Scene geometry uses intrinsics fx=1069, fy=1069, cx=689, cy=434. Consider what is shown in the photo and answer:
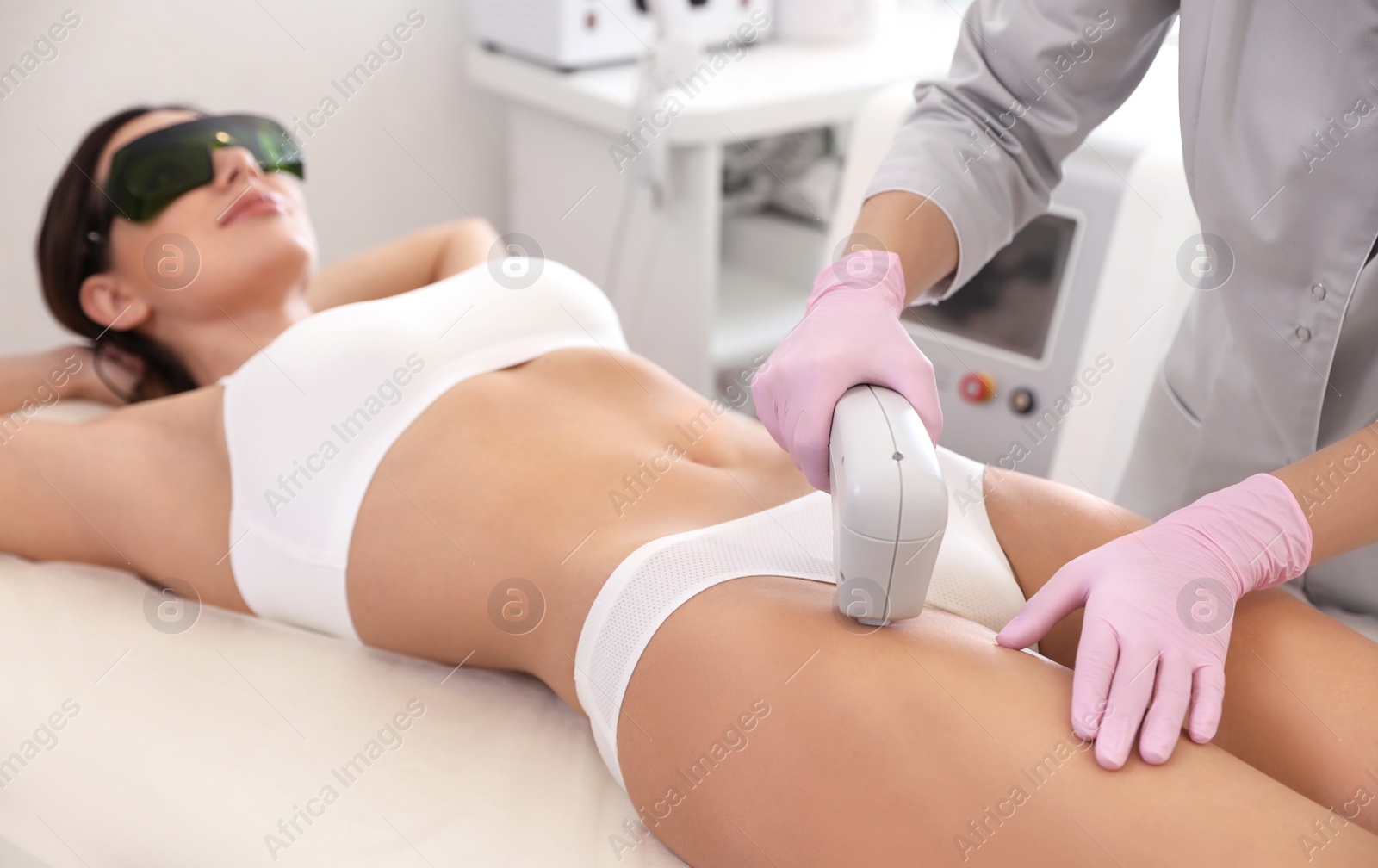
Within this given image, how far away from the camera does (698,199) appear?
76.9 inches

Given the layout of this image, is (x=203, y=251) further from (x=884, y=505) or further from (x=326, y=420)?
(x=884, y=505)

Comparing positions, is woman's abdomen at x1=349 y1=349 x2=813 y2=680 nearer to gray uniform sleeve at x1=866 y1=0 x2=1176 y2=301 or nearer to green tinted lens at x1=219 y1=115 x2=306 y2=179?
gray uniform sleeve at x1=866 y1=0 x2=1176 y2=301

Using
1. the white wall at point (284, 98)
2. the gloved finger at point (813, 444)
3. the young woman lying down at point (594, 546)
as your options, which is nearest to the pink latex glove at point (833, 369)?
the gloved finger at point (813, 444)

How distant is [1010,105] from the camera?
1109mm

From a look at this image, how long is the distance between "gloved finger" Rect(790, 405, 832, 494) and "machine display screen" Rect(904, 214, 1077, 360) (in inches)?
37.0

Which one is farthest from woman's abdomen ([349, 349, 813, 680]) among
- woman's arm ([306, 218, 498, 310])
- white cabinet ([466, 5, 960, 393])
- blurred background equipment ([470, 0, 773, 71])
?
blurred background equipment ([470, 0, 773, 71])

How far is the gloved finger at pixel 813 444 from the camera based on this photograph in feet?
2.86

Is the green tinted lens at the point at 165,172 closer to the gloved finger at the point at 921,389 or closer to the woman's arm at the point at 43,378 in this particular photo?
the woman's arm at the point at 43,378

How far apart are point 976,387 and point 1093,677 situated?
3.45ft

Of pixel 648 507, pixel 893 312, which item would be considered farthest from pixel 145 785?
pixel 893 312

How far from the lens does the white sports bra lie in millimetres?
1125

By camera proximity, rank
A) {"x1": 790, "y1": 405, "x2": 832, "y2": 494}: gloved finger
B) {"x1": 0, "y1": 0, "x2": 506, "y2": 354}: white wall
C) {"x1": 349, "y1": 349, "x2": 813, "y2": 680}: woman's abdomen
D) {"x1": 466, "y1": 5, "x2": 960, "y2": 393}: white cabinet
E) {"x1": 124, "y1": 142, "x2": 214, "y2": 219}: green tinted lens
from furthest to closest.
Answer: {"x1": 466, "y1": 5, "x2": 960, "y2": 393}: white cabinet → {"x1": 0, "y1": 0, "x2": 506, "y2": 354}: white wall → {"x1": 124, "y1": 142, "x2": 214, "y2": 219}: green tinted lens → {"x1": 349, "y1": 349, "x2": 813, "y2": 680}: woman's abdomen → {"x1": 790, "y1": 405, "x2": 832, "y2": 494}: gloved finger

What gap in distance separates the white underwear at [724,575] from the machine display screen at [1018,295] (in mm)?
772

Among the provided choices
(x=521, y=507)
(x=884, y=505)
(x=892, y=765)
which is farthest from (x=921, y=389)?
(x=521, y=507)
